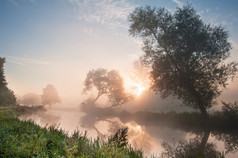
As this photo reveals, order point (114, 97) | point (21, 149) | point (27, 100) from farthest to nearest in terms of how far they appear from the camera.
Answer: point (27, 100)
point (114, 97)
point (21, 149)

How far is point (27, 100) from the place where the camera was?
288ft

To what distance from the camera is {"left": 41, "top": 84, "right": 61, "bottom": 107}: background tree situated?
66.3 meters

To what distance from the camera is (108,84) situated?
137 ft

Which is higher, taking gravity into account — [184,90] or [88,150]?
[184,90]

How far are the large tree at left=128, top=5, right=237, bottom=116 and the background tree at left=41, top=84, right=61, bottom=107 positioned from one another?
63264 millimetres

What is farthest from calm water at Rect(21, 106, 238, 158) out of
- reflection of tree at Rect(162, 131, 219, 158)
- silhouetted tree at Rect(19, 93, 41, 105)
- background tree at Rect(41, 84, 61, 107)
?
silhouetted tree at Rect(19, 93, 41, 105)

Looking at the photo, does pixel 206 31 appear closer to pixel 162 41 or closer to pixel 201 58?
pixel 201 58

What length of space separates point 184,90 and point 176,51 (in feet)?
14.6

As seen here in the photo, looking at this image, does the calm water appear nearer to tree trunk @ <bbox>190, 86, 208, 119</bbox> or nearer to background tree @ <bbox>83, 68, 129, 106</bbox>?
tree trunk @ <bbox>190, 86, 208, 119</bbox>

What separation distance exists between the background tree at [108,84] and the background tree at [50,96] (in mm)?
32010

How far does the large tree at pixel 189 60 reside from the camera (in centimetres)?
1428

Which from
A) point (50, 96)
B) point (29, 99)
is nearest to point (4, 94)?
point (50, 96)

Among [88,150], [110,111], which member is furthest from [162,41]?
[110,111]

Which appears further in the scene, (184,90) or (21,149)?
(184,90)
